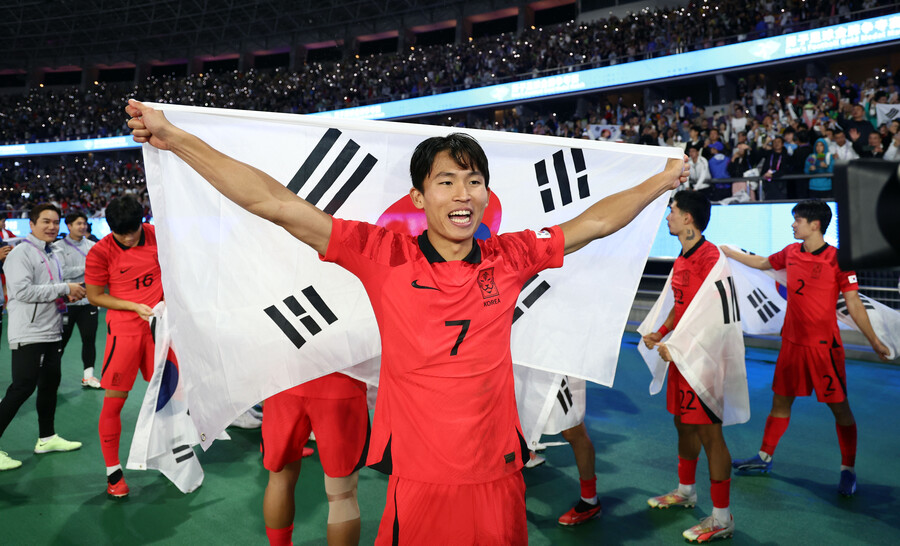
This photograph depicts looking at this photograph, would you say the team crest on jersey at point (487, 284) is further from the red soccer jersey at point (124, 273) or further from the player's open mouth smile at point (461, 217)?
the red soccer jersey at point (124, 273)

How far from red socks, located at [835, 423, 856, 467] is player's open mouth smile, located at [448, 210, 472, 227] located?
11.7ft

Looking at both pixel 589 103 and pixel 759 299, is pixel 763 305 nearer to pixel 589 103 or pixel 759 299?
pixel 759 299

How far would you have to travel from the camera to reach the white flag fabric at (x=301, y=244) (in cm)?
234

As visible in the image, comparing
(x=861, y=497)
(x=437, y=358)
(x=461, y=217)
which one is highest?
(x=461, y=217)

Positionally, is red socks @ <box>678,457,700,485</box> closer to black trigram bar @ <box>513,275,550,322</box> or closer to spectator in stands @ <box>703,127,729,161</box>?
black trigram bar @ <box>513,275,550,322</box>

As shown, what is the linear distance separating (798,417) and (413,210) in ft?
15.8

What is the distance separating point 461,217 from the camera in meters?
1.84

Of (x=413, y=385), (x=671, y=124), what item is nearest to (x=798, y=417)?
(x=413, y=385)

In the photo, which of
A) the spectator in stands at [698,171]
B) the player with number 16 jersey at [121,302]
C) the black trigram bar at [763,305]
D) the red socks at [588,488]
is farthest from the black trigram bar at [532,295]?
the spectator in stands at [698,171]

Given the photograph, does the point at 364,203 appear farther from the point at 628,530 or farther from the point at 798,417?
the point at 798,417

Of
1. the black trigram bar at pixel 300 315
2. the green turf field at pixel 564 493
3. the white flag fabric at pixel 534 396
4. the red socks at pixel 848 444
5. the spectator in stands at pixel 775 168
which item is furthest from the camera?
the spectator in stands at pixel 775 168

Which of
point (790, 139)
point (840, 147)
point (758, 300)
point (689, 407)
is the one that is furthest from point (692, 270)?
point (790, 139)

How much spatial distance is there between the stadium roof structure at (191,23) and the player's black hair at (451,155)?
27.6 meters

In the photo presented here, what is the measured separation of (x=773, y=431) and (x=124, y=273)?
15.1ft
